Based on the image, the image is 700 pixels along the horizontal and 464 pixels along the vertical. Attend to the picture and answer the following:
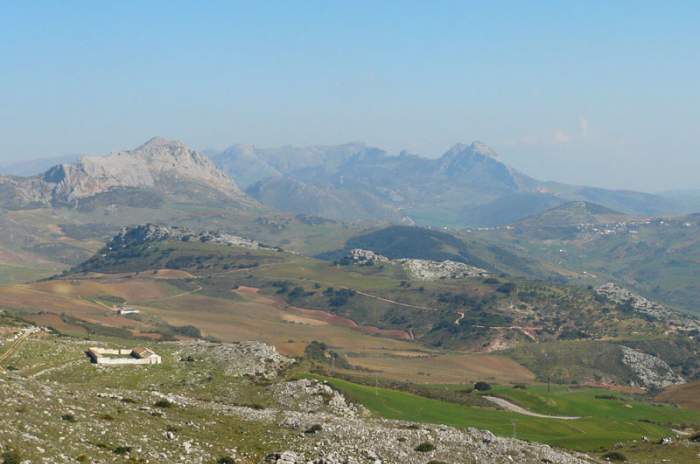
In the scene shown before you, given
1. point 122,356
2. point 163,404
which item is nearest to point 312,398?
point 163,404

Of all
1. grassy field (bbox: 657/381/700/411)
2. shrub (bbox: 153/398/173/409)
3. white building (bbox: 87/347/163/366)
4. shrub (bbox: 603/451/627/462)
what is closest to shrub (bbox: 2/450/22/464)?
shrub (bbox: 153/398/173/409)

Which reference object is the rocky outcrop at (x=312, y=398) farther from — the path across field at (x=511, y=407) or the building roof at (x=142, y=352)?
the path across field at (x=511, y=407)

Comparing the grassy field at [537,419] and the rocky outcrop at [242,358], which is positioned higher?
the rocky outcrop at [242,358]

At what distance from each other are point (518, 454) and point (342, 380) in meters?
55.0

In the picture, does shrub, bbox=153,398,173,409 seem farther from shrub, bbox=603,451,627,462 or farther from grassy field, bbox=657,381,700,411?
grassy field, bbox=657,381,700,411

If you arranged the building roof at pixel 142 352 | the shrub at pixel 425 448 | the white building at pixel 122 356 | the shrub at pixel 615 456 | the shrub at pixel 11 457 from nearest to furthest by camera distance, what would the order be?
the shrub at pixel 11 457 < the shrub at pixel 425 448 < the shrub at pixel 615 456 < the white building at pixel 122 356 < the building roof at pixel 142 352

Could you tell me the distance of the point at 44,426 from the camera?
49219mm

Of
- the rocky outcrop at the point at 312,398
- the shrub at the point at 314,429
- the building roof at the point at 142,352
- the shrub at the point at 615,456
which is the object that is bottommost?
the shrub at the point at 615,456

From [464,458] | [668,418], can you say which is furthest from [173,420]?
[668,418]

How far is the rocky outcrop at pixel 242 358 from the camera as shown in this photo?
10188cm

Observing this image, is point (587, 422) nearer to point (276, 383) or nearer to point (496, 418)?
point (496, 418)

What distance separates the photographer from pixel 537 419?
113m

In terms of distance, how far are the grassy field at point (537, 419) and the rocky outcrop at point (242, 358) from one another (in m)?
8.62

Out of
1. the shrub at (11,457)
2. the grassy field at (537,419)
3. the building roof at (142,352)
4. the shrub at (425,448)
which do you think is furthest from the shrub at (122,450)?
the building roof at (142,352)
